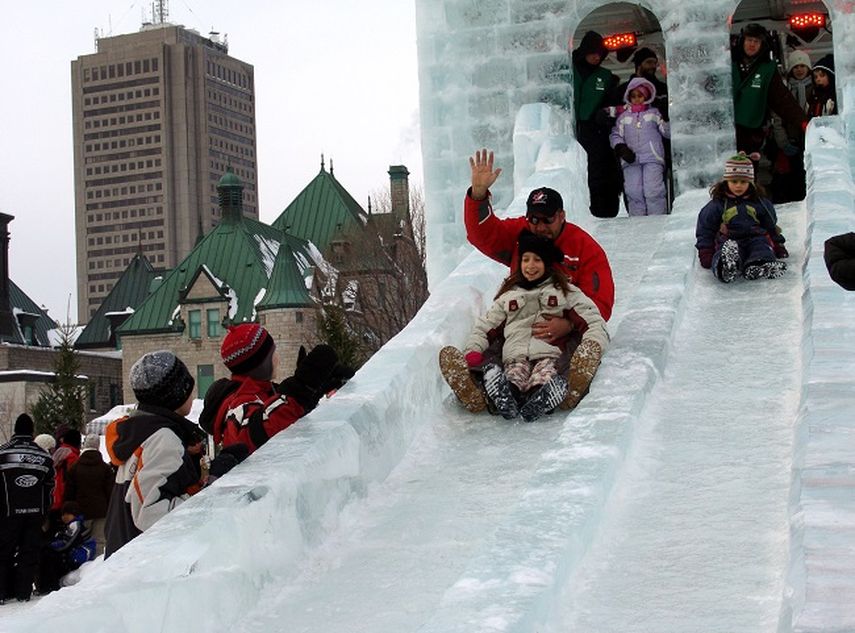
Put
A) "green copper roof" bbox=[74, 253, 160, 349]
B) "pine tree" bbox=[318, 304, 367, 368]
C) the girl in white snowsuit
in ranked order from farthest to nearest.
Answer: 1. "green copper roof" bbox=[74, 253, 160, 349]
2. "pine tree" bbox=[318, 304, 367, 368]
3. the girl in white snowsuit

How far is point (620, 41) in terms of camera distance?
15.0 meters

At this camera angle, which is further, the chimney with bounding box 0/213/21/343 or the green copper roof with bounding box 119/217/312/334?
the chimney with bounding box 0/213/21/343

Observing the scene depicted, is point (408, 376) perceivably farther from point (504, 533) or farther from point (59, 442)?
point (59, 442)

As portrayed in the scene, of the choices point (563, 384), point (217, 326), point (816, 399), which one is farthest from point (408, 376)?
point (217, 326)

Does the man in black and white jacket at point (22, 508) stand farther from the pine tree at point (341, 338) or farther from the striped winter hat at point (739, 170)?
the pine tree at point (341, 338)

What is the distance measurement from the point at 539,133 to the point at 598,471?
21.8 feet

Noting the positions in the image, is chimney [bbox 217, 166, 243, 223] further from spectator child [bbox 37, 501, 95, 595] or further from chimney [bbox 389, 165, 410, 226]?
spectator child [bbox 37, 501, 95, 595]

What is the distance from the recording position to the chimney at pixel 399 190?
4477 cm

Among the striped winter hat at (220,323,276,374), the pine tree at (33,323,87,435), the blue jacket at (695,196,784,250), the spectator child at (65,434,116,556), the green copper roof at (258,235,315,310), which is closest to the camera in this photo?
the striped winter hat at (220,323,276,374)

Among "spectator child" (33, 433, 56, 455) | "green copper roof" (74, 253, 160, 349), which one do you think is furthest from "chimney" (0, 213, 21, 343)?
"spectator child" (33, 433, 56, 455)

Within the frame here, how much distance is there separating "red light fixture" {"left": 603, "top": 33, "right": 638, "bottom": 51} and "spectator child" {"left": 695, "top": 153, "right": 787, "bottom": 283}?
593 cm

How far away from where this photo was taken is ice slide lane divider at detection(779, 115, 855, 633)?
3930mm

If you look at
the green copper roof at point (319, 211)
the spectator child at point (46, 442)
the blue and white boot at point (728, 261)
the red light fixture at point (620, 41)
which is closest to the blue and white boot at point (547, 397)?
the blue and white boot at point (728, 261)

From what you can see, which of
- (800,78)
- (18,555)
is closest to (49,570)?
(18,555)
